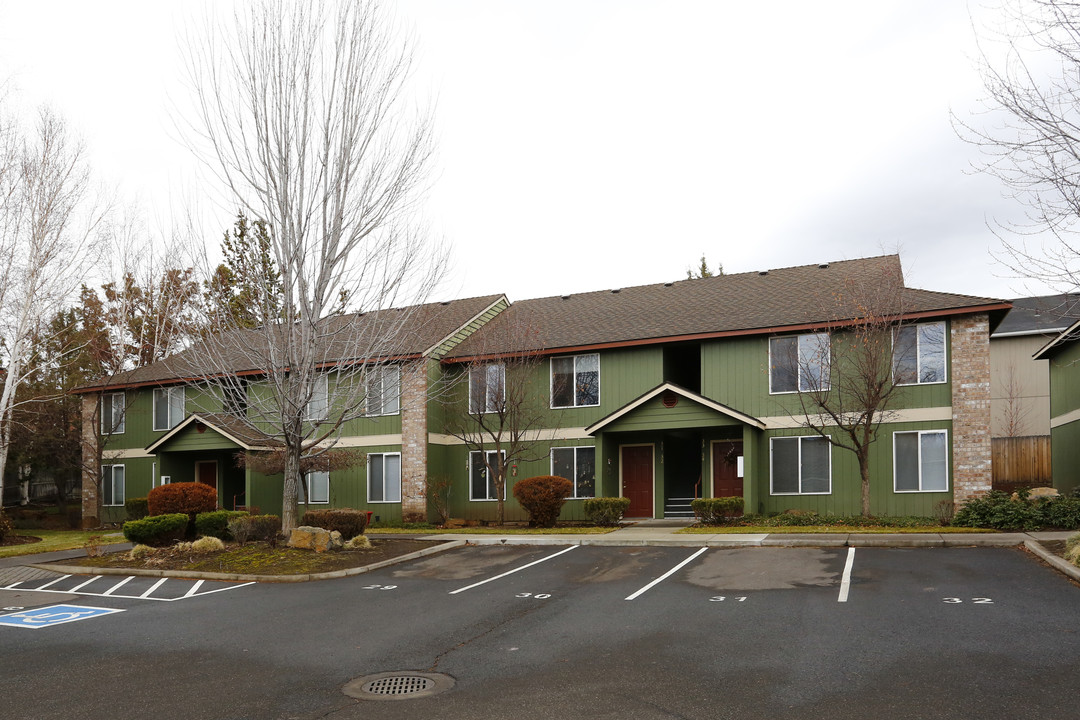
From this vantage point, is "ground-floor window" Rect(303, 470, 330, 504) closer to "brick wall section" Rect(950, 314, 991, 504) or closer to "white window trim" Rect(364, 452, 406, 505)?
"white window trim" Rect(364, 452, 406, 505)

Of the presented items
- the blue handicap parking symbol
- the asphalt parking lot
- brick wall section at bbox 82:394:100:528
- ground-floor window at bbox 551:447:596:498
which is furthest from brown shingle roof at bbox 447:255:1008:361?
brick wall section at bbox 82:394:100:528

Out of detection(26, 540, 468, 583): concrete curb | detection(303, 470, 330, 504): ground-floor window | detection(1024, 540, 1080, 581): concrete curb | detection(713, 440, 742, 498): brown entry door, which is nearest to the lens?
detection(1024, 540, 1080, 581): concrete curb

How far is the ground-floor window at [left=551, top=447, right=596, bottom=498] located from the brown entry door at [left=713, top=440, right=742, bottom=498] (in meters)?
3.46

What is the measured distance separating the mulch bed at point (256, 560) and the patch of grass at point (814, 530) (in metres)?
6.62

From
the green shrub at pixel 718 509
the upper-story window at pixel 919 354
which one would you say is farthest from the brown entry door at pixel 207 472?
the upper-story window at pixel 919 354

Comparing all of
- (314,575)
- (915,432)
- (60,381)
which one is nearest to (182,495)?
(314,575)

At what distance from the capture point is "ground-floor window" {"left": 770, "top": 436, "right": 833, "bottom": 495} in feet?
72.0

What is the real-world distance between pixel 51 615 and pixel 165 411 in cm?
1993

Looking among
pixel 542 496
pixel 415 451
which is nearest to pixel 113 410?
pixel 415 451

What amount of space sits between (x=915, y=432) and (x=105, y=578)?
18.2m

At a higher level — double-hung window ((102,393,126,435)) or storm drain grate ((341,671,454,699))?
double-hung window ((102,393,126,435))

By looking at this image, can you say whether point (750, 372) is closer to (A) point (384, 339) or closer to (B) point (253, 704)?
(A) point (384, 339)

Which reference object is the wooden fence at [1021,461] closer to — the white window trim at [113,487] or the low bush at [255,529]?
the low bush at [255,529]

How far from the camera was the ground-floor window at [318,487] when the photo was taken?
27.3 meters
